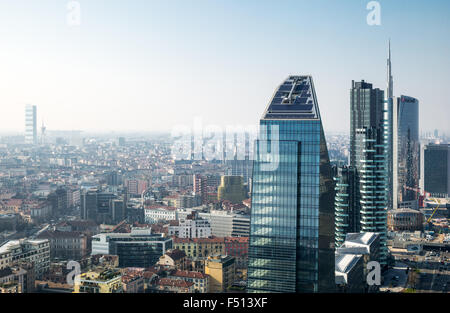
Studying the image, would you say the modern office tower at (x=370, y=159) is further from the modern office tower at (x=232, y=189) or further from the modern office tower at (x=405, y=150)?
the modern office tower at (x=405, y=150)

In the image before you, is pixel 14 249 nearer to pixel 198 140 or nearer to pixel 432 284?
pixel 198 140

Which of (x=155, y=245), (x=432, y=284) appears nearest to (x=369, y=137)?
(x=432, y=284)

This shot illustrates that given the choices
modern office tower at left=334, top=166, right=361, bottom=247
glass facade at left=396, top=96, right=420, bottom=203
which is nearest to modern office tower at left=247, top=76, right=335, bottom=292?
modern office tower at left=334, top=166, right=361, bottom=247

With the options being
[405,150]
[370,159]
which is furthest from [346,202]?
[405,150]

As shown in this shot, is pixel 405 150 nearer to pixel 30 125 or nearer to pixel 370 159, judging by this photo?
pixel 370 159

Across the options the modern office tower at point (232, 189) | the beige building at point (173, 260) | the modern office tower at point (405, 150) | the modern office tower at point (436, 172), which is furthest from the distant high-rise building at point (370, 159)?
the modern office tower at point (436, 172)

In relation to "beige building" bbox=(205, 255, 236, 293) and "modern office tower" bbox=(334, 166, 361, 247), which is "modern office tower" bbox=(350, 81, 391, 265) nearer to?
"modern office tower" bbox=(334, 166, 361, 247)
